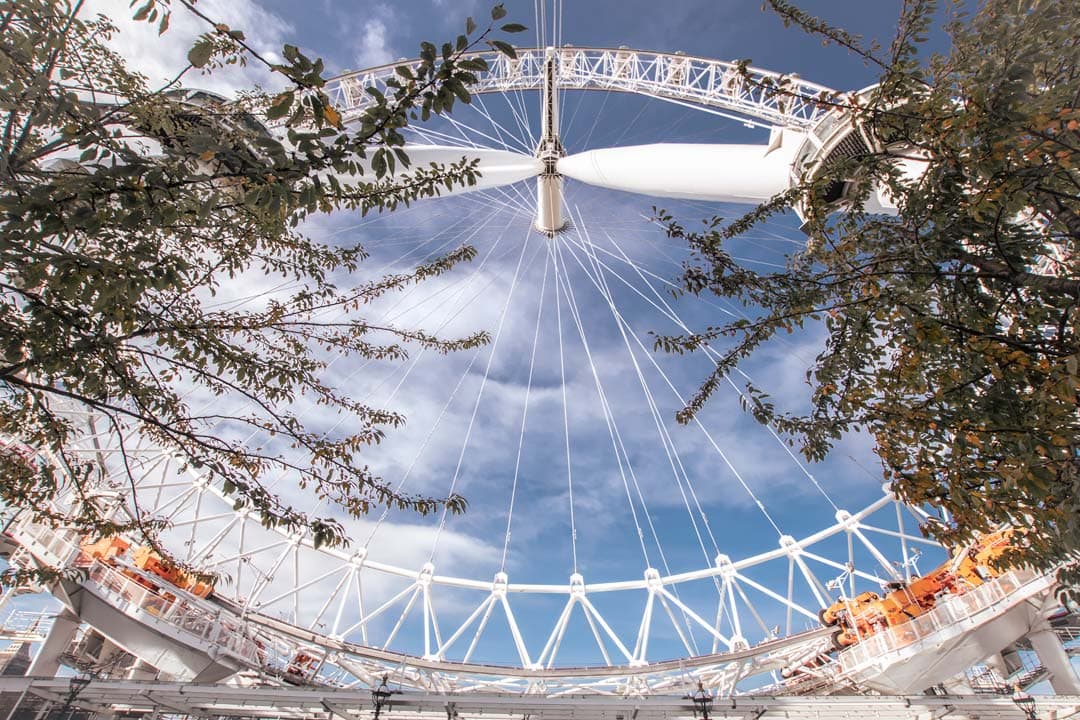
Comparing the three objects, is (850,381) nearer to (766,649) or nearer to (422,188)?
(422,188)

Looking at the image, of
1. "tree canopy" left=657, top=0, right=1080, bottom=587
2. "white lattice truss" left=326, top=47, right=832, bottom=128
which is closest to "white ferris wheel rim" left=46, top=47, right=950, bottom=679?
"white lattice truss" left=326, top=47, right=832, bottom=128

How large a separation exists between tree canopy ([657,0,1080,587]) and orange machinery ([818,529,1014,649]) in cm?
1514

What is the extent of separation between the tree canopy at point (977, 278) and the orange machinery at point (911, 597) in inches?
596

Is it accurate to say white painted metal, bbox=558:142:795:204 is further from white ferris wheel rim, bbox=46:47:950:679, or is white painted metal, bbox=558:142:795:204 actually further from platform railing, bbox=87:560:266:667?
platform railing, bbox=87:560:266:667

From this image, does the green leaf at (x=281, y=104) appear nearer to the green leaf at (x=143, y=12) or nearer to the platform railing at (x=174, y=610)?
the green leaf at (x=143, y=12)

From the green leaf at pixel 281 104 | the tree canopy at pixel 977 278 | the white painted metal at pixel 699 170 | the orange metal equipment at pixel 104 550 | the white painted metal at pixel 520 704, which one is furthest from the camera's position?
the orange metal equipment at pixel 104 550

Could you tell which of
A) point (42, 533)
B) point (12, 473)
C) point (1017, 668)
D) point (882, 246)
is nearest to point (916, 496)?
point (882, 246)

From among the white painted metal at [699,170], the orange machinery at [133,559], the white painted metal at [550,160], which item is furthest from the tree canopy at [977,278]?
the orange machinery at [133,559]

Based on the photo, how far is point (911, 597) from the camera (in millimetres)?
17000

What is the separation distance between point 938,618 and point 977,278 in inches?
661

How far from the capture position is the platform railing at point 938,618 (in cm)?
1502

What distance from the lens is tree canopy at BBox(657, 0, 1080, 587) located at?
135 inches

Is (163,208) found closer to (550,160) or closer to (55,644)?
(550,160)

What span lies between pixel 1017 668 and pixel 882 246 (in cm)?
2274
